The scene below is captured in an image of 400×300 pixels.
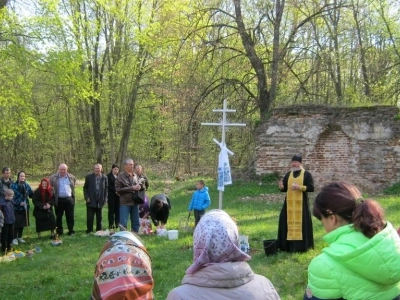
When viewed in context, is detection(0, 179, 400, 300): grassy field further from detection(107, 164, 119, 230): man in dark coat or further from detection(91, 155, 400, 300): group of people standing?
detection(91, 155, 400, 300): group of people standing

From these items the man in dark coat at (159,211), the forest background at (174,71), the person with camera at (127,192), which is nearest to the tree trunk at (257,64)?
the forest background at (174,71)

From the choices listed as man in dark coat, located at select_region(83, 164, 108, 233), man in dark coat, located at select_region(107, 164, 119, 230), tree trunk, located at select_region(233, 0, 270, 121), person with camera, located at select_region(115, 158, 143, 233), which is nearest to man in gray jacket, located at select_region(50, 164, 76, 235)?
man in dark coat, located at select_region(83, 164, 108, 233)

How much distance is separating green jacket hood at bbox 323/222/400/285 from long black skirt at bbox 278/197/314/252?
553cm

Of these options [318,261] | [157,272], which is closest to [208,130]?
[157,272]

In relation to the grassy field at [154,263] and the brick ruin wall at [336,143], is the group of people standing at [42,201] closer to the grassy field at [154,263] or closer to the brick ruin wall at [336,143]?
the grassy field at [154,263]

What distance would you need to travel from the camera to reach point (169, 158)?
3166 cm

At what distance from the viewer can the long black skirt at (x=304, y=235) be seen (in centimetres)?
805

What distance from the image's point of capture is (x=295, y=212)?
8.05 m

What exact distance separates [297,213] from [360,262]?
5623 millimetres

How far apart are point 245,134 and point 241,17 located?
5171 millimetres

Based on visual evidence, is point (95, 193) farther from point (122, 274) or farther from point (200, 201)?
point (122, 274)

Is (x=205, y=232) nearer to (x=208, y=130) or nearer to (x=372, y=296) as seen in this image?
(x=372, y=296)

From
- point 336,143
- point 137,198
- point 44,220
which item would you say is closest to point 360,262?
point 137,198

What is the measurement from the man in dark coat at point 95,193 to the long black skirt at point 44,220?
2.92ft
